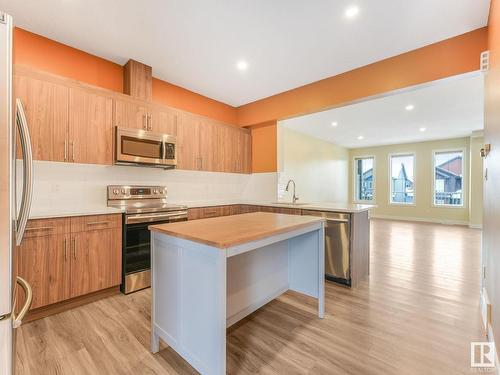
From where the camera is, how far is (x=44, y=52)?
256 centimetres

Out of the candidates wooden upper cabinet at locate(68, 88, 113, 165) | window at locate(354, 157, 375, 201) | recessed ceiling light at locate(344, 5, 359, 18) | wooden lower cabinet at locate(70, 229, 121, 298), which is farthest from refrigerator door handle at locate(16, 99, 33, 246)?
window at locate(354, 157, 375, 201)

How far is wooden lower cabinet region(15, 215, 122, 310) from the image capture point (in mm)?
2061

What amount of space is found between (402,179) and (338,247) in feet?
23.9

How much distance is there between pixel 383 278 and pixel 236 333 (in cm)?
214

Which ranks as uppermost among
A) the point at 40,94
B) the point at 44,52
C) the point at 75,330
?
the point at 44,52

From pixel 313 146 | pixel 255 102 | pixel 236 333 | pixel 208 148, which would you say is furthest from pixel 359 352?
pixel 313 146

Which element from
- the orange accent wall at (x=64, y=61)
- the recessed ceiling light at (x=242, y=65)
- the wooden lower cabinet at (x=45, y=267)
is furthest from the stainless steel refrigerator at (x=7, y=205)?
the recessed ceiling light at (x=242, y=65)

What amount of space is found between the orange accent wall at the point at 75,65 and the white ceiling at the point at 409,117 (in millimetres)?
2138

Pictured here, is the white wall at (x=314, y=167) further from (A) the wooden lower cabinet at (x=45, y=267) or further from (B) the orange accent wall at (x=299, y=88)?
(A) the wooden lower cabinet at (x=45, y=267)

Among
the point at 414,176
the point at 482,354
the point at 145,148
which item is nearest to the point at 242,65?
the point at 145,148

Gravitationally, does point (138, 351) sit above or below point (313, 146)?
below

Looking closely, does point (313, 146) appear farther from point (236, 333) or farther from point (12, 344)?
point (12, 344)

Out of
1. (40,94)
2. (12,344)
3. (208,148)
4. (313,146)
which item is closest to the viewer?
(12,344)

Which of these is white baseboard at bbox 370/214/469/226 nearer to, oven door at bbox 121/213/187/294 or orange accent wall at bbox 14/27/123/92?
oven door at bbox 121/213/187/294
